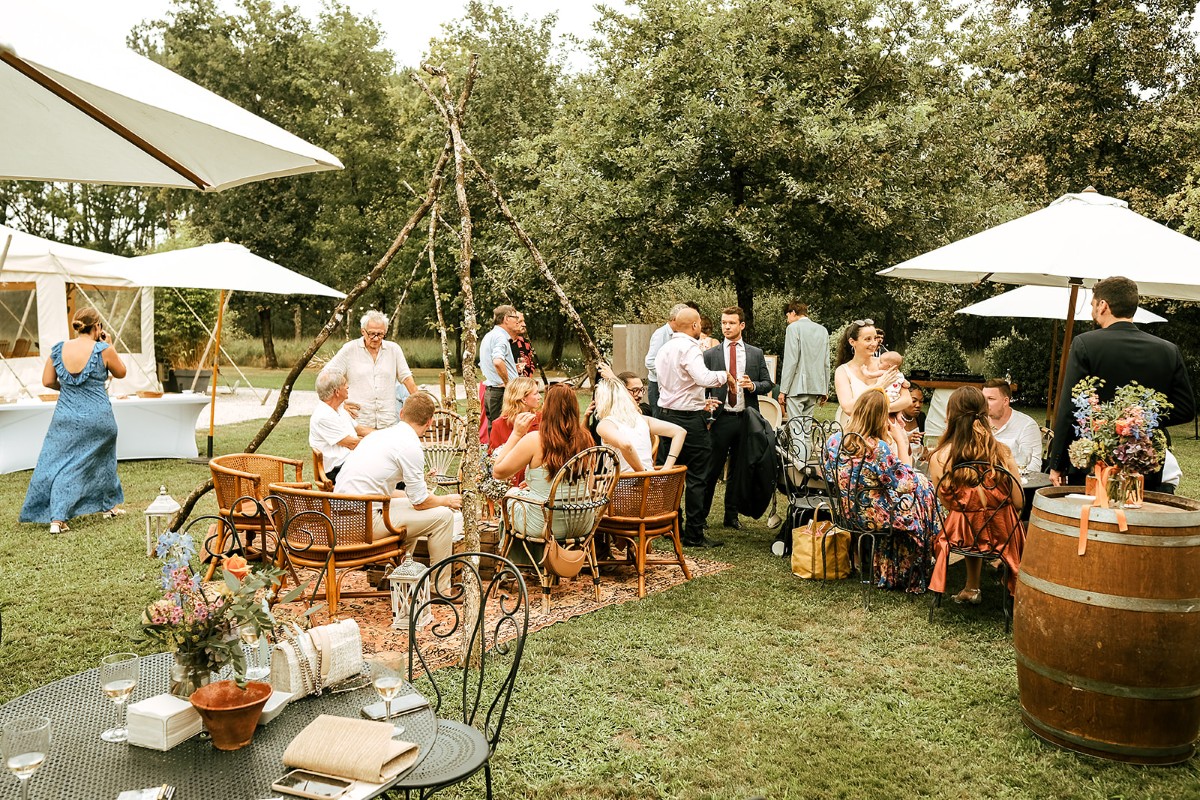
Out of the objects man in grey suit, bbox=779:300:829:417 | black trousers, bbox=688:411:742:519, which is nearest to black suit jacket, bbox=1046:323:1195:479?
black trousers, bbox=688:411:742:519

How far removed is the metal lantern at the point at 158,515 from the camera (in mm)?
5988

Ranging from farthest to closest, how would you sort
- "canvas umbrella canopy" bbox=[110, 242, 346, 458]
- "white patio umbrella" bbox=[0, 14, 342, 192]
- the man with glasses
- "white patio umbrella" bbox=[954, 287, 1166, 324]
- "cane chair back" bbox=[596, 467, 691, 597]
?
"canvas umbrella canopy" bbox=[110, 242, 346, 458]
"white patio umbrella" bbox=[954, 287, 1166, 324]
the man with glasses
"cane chair back" bbox=[596, 467, 691, 597]
"white patio umbrella" bbox=[0, 14, 342, 192]

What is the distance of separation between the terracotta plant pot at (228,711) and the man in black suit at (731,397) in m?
5.09

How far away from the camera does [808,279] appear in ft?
49.8

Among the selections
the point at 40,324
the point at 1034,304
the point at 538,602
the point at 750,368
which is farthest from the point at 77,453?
the point at 1034,304

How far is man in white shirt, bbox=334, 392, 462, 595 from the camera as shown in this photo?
17.1 ft

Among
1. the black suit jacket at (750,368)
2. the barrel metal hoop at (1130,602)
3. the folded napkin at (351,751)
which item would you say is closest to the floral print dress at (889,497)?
the black suit jacket at (750,368)

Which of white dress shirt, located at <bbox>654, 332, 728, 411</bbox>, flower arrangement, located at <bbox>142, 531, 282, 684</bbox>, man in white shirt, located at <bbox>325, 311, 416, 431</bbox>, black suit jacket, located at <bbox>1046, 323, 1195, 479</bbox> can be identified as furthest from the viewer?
man in white shirt, located at <bbox>325, 311, 416, 431</bbox>

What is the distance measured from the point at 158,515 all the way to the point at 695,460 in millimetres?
3962

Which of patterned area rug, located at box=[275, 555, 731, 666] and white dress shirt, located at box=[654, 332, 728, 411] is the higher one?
white dress shirt, located at box=[654, 332, 728, 411]

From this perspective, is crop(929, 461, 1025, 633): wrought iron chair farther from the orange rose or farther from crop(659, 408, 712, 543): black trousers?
the orange rose

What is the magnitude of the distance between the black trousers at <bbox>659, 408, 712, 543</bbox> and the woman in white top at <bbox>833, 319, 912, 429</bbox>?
108 cm

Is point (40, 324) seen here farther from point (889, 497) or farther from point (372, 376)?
point (889, 497)

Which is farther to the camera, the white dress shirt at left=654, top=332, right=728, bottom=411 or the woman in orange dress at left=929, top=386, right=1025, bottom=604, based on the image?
the white dress shirt at left=654, top=332, right=728, bottom=411
